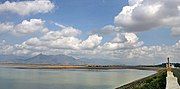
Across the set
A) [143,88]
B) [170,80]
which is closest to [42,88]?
[143,88]

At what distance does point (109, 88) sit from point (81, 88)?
6.57m

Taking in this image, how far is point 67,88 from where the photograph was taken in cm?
8169

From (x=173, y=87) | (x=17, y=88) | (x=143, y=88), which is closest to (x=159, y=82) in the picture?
(x=143, y=88)

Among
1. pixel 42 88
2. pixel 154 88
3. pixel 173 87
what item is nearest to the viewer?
pixel 173 87

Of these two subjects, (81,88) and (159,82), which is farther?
(81,88)

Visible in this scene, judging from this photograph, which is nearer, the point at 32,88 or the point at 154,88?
the point at 154,88

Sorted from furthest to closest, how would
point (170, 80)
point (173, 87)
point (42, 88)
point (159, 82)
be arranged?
point (42, 88), point (159, 82), point (170, 80), point (173, 87)

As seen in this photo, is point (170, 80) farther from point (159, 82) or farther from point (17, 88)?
point (17, 88)

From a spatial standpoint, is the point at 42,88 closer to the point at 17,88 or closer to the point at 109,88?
the point at 17,88

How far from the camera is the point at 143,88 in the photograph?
3825 cm

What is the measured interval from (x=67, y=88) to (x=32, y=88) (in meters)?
8.11

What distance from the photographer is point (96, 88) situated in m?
82.2

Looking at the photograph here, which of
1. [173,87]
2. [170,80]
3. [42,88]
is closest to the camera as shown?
[173,87]

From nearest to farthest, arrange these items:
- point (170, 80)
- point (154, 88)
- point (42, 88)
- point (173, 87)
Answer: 1. point (173, 87)
2. point (170, 80)
3. point (154, 88)
4. point (42, 88)
